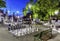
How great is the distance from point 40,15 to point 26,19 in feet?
6.48

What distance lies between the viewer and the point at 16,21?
9.63 meters

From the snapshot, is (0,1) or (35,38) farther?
(0,1)

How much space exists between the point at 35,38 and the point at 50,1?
4.14m

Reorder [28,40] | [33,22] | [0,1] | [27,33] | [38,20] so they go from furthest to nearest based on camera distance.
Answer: [0,1] → [38,20] → [33,22] → [27,33] → [28,40]

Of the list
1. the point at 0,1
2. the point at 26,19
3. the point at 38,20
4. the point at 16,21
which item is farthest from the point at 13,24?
the point at 0,1

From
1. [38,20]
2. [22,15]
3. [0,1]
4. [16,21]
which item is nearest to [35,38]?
[22,15]

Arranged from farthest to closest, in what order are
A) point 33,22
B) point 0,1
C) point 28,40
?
1. point 0,1
2. point 33,22
3. point 28,40

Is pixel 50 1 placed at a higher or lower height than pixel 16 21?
higher

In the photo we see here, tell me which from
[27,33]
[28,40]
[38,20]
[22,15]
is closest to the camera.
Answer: [28,40]

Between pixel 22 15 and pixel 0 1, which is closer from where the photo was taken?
pixel 22 15

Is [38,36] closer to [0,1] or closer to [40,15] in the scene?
[40,15]

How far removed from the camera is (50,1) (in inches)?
407

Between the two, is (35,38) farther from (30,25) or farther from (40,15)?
(40,15)

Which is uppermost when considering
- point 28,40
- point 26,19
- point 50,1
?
point 50,1
